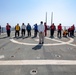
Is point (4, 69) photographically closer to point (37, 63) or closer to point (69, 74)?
point (37, 63)

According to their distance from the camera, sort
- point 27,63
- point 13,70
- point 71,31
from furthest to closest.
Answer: point 71,31
point 27,63
point 13,70

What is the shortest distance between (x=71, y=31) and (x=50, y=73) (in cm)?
1966

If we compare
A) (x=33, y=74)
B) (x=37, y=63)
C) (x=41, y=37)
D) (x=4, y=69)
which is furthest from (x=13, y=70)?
(x=41, y=37)

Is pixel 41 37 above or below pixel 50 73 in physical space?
above

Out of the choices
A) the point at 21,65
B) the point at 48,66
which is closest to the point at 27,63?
the point at 21,65

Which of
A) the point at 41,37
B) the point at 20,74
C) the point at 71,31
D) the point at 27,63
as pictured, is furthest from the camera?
the point at 71,31

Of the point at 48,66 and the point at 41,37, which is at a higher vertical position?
the point at 41,37

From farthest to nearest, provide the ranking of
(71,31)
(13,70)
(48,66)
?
(71,31) → (48,66) → (13,70)

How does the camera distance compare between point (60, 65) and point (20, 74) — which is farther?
point (60, 65)

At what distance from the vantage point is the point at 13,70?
6309 millimetres

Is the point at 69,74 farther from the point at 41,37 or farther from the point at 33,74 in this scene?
the point at 41,37

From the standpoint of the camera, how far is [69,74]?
588cm

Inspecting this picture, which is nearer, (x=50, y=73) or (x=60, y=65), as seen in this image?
(x=50, y=73)

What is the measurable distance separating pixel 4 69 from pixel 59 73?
214 centimetres
